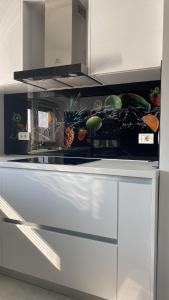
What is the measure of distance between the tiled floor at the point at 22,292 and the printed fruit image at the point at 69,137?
3.67 ft

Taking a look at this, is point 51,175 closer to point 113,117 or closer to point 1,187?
point 1,187

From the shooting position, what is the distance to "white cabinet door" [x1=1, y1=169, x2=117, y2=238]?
4.67 ft

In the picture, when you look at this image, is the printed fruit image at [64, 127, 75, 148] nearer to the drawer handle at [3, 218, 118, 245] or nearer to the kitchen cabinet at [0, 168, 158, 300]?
the kitchen cabinet at [0, 168, 158, 300]

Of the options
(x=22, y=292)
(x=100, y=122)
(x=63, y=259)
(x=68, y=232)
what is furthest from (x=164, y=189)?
(x=22, y=292)

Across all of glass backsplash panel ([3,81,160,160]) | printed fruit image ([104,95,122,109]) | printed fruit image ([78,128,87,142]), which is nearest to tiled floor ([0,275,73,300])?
glass backsplash panel ([3,81,160,160])

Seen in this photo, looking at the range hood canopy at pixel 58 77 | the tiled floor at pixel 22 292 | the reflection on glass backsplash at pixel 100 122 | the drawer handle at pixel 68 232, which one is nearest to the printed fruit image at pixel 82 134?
the reflection on glass backsplash at pixel 100 122

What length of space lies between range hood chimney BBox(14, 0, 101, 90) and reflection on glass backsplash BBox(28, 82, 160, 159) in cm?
27

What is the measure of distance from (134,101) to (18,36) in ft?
3.29

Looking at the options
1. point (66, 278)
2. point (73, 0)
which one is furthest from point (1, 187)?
point (73, 0)

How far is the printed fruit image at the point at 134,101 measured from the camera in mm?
1896

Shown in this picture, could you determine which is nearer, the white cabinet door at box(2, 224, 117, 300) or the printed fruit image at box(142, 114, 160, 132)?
the white cabinet door at box(2, 224, 117, 300)

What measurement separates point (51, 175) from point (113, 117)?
755 millimetres

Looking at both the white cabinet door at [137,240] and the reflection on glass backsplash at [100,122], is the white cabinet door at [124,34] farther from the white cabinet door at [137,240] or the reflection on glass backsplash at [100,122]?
the white cabinet door at [137,240]

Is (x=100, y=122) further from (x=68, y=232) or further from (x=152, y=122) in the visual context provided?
(x=68, y=232)
